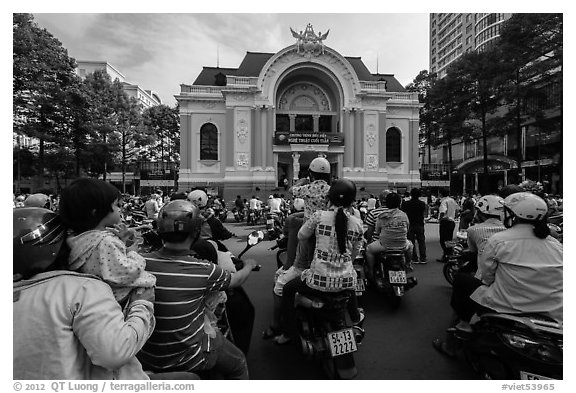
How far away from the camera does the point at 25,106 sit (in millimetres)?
15734

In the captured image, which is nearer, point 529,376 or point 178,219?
point 178,219

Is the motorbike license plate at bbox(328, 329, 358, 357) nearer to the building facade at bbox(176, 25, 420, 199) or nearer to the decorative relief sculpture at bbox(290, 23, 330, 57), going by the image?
the building facade at bbox(176, 25, 420, 199)

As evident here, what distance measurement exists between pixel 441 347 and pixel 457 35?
74.2m

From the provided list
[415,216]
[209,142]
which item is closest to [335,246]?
[415,216]

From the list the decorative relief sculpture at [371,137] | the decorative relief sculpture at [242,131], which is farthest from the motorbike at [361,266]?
the decorative relief sculpture at [371,137]

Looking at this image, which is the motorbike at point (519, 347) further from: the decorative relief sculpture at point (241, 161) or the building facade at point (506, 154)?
the decorative relief sculpture at point (241, 161)

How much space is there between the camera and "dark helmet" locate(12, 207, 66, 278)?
1464mm

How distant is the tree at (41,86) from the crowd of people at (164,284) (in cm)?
1648

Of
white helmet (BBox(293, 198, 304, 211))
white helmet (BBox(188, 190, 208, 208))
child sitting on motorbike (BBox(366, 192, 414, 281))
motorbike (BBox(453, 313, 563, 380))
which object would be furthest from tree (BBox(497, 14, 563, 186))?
white helmet (BBox(188, 190, 208, 208))

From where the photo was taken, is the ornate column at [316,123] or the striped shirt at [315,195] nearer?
the striped shirt at [315,195]

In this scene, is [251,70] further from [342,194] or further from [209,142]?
[342,194]

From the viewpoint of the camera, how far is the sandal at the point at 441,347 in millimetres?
3295

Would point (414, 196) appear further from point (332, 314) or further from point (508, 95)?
point (508, 95)

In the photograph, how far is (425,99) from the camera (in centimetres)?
3372
